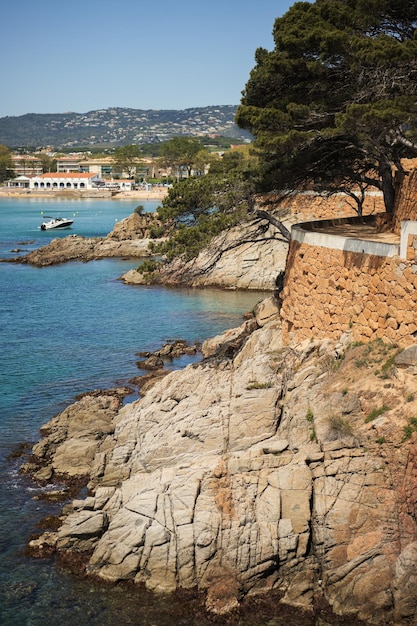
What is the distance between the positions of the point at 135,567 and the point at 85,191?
17760 cm

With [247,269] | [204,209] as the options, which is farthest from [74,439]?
[247,269]

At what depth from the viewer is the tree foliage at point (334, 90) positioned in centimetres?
2077

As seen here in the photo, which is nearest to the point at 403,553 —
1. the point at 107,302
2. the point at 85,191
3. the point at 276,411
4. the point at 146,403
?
the point at 276,411

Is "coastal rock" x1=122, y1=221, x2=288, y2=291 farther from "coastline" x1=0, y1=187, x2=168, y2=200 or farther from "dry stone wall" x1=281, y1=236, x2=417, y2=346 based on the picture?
"coastline" x1=0, y1=187, x2=168, y2=200

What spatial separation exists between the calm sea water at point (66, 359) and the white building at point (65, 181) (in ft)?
399

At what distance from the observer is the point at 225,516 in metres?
15.6

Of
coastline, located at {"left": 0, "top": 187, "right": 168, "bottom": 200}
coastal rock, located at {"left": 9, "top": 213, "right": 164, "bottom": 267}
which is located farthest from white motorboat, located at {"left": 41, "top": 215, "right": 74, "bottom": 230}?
coastline, located at {"left": 0, "top": 187, "right": 168, "bottom": 200}

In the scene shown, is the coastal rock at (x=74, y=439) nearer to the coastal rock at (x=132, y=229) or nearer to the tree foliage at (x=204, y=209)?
the tree foliage at (x=204, y=209)

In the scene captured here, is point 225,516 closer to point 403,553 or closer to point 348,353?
point 403,553

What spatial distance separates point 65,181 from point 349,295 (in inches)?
7246

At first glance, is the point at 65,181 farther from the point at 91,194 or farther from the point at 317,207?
the point at 317,207

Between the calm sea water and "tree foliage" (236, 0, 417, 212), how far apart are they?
1106 cm

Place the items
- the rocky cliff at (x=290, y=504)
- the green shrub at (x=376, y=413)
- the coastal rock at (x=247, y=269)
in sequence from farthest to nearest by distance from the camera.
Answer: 1. the coastal rock at (x=247, y=269)
2. the green shrub at (x=376, y=413)
3. the rocky cliff at (x=290, y=504)

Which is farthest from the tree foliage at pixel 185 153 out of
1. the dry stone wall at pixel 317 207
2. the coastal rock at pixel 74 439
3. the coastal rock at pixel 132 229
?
the coastal rock at pixel 74 439
